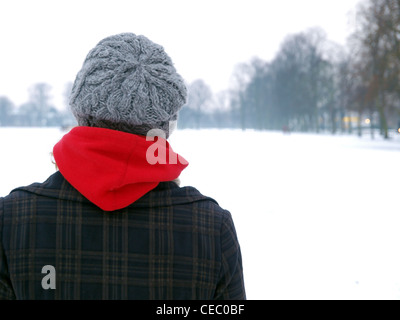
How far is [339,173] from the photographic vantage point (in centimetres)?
1185

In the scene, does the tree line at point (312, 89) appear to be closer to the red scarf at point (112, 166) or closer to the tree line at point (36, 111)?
the tree line at point (36, 111)

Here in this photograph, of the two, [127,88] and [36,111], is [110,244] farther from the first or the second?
[36,111]

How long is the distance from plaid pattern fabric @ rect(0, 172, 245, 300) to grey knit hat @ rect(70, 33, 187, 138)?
0.22 m

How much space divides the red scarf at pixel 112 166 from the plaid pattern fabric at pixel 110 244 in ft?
0.16

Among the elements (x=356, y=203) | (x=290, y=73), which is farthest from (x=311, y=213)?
(x=290, y=73)

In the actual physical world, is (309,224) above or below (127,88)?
below

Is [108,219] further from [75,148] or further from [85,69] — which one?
[85,69]

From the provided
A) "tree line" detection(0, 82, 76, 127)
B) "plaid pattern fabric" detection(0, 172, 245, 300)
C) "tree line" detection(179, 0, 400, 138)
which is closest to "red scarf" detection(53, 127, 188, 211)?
"plaid pattern fabric" detection(0, 172, 245, 300)

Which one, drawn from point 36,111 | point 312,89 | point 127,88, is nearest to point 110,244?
point 127,88

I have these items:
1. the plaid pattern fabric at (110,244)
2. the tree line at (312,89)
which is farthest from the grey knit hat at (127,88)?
the tree line at (312,89)

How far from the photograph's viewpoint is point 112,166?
1.18 m

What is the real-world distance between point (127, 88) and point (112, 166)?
0.25 m

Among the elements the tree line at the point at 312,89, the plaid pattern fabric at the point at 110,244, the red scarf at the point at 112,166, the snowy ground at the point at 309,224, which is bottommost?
the snowy ground at the point at 309,224

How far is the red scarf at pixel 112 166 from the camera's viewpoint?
1166mm
